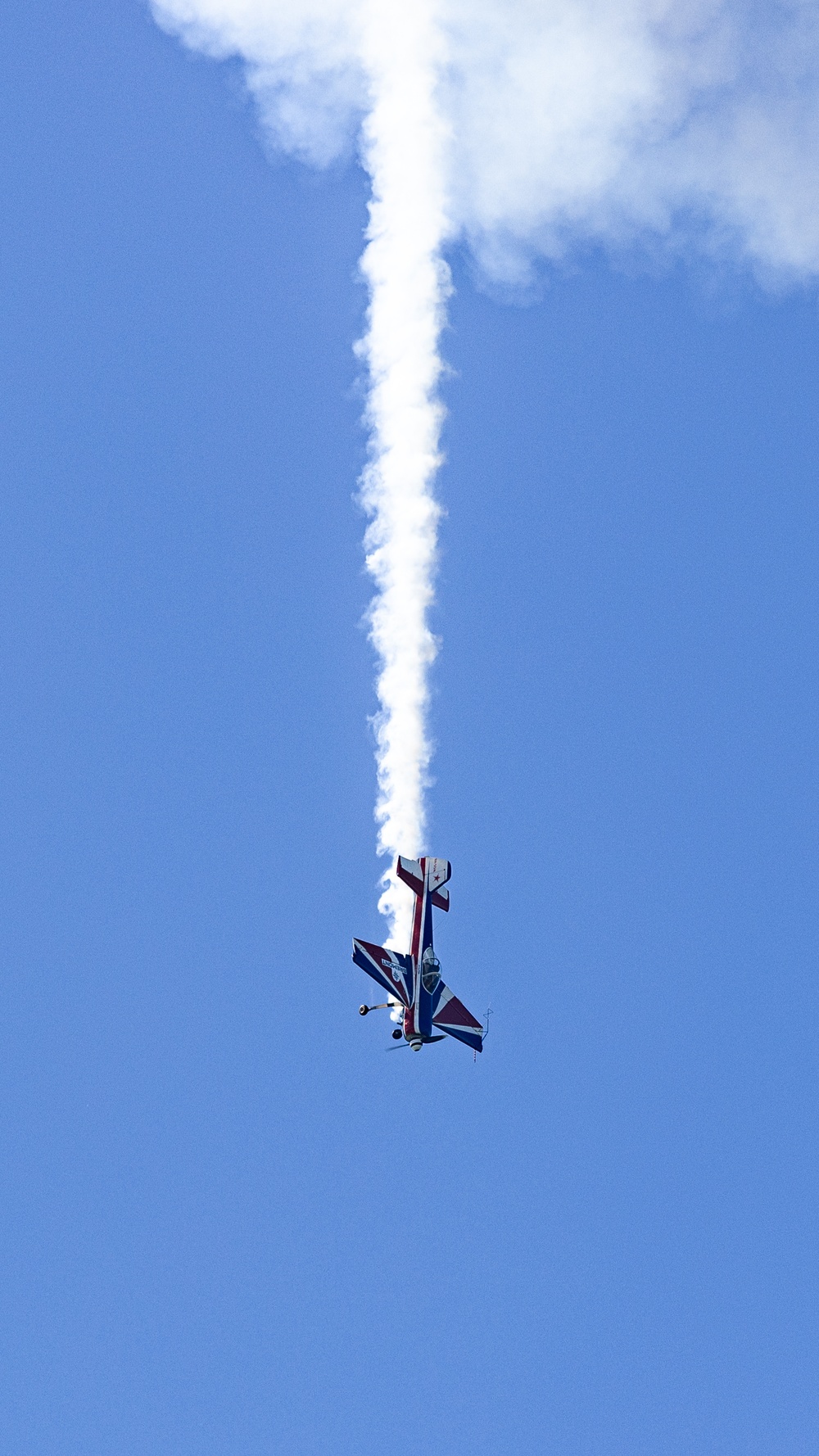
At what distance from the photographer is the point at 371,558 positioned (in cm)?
5941

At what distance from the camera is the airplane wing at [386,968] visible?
59531 millimetres

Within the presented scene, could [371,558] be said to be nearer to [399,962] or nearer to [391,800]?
[391,800]

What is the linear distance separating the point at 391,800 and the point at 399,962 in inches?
186

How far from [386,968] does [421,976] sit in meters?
1.06

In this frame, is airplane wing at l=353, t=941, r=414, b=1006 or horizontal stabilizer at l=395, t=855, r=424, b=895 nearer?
airplane wing at l=353, t=941, r=414, b=1006

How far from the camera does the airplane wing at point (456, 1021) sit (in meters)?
60.0

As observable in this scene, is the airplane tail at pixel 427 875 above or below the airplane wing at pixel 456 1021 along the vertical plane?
above

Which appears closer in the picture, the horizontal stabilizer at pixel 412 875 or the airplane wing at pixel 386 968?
the airplane wing at pixel 386 968

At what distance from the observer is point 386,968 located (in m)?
59.8

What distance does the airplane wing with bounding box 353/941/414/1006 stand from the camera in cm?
5953

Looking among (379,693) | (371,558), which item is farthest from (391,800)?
(371,558)

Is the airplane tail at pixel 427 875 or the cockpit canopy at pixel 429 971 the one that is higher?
the airplane tail at pixel 427 875

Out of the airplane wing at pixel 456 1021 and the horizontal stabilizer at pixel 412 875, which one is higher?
the horizontal stabilizer at pixel 412 875

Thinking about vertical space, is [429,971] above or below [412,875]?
below
